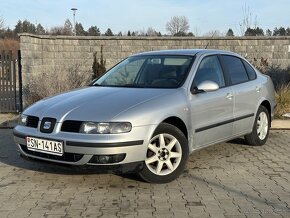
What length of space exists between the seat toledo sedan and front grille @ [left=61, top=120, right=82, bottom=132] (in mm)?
A: 11

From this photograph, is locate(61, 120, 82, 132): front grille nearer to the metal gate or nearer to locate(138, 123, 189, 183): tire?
locate(138, 123, 189, 183): tire

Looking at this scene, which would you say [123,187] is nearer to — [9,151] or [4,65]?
[9,151]

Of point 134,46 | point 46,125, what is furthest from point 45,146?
point 134,46

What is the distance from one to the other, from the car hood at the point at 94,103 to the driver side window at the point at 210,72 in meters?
0.61

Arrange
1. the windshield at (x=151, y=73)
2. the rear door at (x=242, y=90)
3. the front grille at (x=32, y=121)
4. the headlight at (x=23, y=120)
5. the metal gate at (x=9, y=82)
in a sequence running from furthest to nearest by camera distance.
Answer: the metal gate at (x=9, y=82)
the rear door at (x=242, y=90)
the windshield at (x=151, y=73)
the headlight at (x=23, y=120)
the front grille at (x=32, y=121)

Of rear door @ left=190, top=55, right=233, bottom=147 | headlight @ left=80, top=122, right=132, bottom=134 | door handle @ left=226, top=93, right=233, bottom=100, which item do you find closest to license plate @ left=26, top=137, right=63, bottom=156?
headlight @ left=80, top=122, right=132, bottom=134

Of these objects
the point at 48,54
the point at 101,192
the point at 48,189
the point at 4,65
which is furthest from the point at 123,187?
the point at 48,54

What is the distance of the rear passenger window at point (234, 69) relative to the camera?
6.36 m

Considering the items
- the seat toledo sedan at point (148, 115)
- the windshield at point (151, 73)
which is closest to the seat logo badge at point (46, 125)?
the seat toledo sedan at point (148, 115)

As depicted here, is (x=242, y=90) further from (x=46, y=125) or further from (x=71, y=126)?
(x=46, y=125)

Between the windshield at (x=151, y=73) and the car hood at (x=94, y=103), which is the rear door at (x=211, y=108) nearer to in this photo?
the windshield at (x=151, y=73)

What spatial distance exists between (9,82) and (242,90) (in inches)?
274

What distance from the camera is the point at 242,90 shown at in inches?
253

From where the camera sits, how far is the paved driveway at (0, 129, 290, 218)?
4297mm
